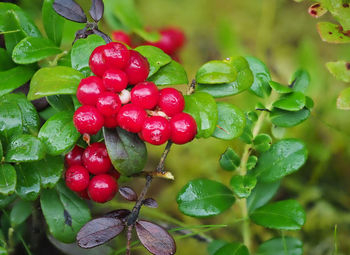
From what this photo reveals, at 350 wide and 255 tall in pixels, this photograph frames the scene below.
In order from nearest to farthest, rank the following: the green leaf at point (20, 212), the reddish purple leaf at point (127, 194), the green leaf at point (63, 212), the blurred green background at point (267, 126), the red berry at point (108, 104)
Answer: the red berry at point (108, 104)
the reddish purple leaf at point (127, 194)
the green leaf at point (63, 212)
the green leaf at point (20, 212)
the blurred green background at point (267, 126)

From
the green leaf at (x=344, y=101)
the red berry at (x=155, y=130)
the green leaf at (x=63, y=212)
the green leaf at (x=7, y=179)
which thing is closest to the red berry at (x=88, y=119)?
the red berry at (x=155, y=130)

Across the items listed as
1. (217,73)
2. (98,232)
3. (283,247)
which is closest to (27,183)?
(98,232)

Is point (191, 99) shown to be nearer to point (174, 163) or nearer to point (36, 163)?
point (36, 163)

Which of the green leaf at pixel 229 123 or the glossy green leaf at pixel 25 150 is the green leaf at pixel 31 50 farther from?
the green leaf at pixel 229 123

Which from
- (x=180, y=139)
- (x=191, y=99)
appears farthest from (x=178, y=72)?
(x=180, y=139)

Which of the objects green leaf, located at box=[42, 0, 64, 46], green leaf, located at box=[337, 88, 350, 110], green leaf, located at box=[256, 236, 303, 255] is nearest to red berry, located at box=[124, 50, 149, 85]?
green leaf, located at box=[42, 0, 64, 46]

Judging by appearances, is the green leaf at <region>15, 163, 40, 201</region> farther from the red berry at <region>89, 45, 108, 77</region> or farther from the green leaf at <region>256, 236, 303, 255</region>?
the green leaf at <region>256, 236, 303, 255</region>

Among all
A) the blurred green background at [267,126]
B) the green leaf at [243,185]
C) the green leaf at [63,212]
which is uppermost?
the green leaf at [243,185]

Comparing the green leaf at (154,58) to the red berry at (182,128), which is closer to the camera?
the red berry at (182,128)
